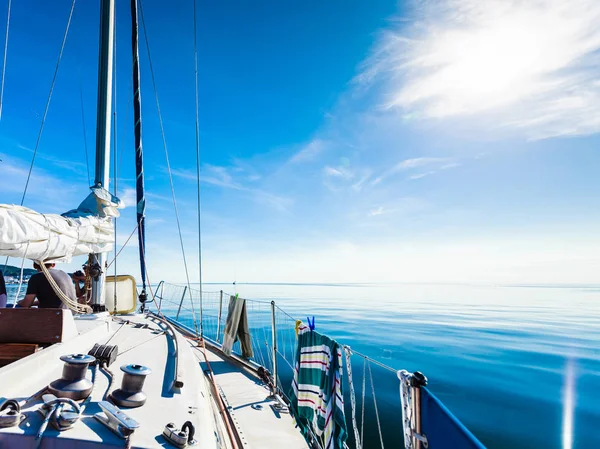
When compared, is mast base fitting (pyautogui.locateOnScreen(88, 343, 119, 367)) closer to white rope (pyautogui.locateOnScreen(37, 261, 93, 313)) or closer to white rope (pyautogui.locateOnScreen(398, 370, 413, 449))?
white rope (pyautogui.locateOnScreen(37, 261, 93, 313))

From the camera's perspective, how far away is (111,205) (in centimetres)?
482

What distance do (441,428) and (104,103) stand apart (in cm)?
724

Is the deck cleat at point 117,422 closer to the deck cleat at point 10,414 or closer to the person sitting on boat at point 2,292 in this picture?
the deck cleat at point 10,414

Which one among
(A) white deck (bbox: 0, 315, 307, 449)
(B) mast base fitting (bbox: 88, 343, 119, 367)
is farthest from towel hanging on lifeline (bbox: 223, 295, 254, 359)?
(B) mast base fitting (bbox: 88, 343, 119, 367)

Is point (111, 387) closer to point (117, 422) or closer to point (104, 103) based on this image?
point (117, 422)

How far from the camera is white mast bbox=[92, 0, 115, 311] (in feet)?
18.2

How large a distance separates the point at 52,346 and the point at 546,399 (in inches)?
352

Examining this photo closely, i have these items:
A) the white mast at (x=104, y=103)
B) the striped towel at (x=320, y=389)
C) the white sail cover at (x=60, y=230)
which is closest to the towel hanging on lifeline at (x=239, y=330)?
the white mast at (x=104, y=103)

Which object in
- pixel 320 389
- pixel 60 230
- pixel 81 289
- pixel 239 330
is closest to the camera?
pixel 60 230

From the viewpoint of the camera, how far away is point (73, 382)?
1656mm

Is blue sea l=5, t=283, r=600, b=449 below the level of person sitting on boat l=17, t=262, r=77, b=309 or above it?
below

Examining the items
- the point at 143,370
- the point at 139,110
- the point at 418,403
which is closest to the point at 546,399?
the point at 418,403

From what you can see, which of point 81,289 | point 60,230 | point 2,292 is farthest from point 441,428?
point 81,289

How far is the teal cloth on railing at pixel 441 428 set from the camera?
4.23 ft
